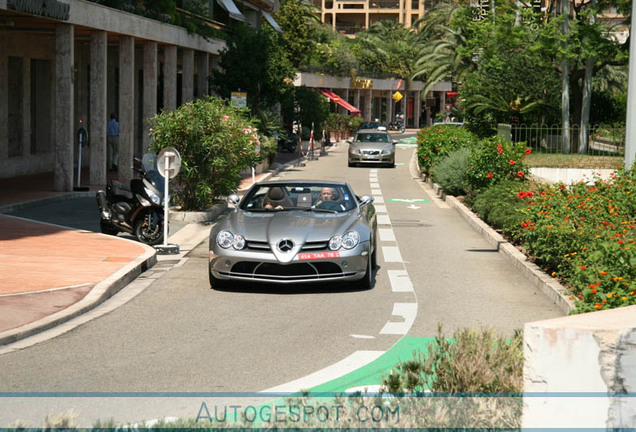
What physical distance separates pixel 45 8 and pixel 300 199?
11849 mm

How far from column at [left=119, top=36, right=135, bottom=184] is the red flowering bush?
16210 millimetres

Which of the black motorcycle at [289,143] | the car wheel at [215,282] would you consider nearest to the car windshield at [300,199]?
the car wheel at [215,282]

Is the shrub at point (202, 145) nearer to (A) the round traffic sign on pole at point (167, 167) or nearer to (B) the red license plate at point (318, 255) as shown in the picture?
(A) the round traffic sign on pole at point (167, 167)

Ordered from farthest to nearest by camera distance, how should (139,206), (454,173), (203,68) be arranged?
(203,68) < (454,173) < (139,206)

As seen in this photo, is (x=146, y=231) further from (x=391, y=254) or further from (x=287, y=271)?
(x=287, y=271)

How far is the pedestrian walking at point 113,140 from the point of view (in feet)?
108

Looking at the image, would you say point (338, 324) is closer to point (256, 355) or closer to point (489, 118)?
point (256, 355)

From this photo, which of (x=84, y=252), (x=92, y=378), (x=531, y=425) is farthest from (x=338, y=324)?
(x=84, y=252)

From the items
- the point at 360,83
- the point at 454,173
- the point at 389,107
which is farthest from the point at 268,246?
the point at 389,107

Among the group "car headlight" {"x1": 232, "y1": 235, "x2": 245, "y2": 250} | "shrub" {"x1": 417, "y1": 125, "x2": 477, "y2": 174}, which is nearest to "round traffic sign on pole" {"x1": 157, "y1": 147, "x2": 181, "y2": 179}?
"car headlight" {"x1": 232, "y1": 235, "x2": 245, "y2": 250}

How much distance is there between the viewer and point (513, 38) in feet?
128

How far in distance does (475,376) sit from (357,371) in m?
2.00

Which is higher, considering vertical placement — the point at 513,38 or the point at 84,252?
the point at 513,38

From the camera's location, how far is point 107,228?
1753 cm
